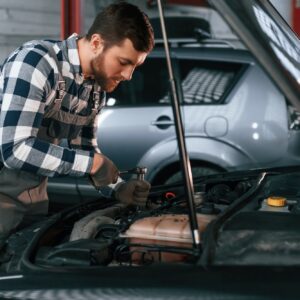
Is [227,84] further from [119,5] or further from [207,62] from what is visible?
[119,5]

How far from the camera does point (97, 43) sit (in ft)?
7.52

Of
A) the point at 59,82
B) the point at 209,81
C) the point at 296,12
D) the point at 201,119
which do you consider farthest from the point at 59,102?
the point at 296,12

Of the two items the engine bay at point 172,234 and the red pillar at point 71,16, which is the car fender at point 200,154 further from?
the engine bay at point 172,234

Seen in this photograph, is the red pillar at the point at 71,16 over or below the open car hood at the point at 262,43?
over

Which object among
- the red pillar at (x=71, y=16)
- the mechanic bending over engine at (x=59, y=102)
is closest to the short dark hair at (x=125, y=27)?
the mechanic bending over engine at (x=59, y=102)

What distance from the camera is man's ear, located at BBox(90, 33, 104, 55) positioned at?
89.4 inches

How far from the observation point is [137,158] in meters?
5.34

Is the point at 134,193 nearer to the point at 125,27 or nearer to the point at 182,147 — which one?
the point at 125,27

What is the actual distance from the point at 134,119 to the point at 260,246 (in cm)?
359

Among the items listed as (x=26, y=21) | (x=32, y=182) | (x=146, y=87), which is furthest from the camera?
(x=26, y=21)

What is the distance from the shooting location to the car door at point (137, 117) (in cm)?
525

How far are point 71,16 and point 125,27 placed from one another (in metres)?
4.09

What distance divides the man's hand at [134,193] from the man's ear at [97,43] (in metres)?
0.50

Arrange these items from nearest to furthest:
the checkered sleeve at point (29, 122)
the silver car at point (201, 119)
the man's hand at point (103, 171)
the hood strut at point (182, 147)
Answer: the hood strut at point (182, 147) < the checkered sleeve at point (29, 122) < the man's hand at point (103, 171) < the silver car at point (201, 119)
